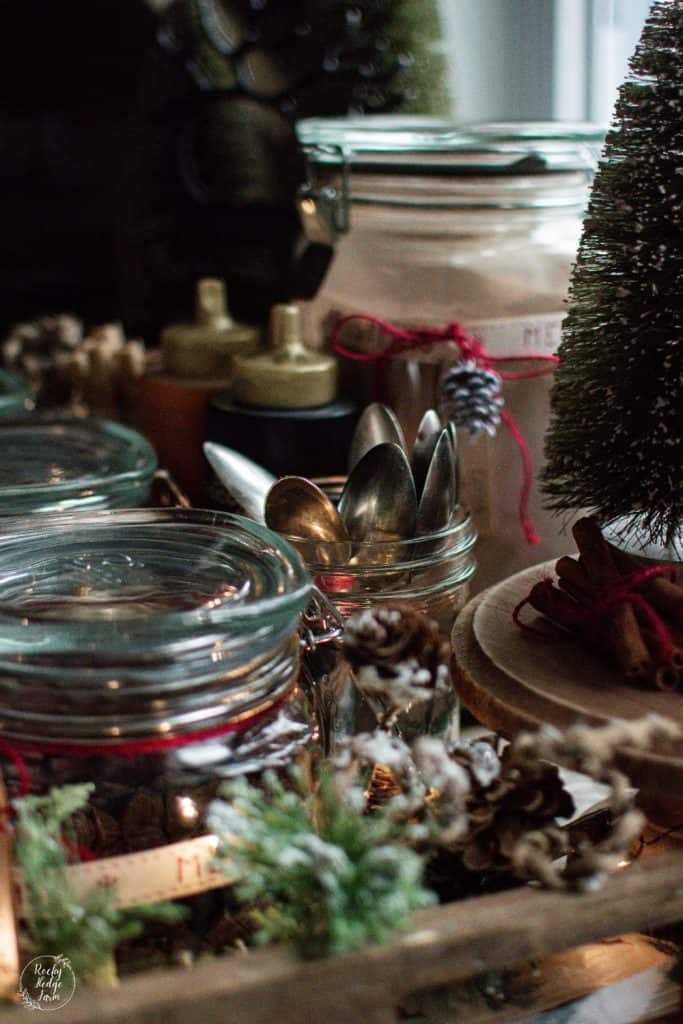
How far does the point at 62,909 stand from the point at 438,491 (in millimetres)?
256

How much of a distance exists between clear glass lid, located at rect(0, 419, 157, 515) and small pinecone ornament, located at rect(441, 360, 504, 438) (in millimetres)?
180

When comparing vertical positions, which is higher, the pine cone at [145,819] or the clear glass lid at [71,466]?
the clear glass lid at [71,466]

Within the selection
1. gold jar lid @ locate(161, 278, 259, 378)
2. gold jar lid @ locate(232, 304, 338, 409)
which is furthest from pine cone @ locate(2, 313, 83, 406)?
gold jar lid @ locate(232, 304, 338, 409)

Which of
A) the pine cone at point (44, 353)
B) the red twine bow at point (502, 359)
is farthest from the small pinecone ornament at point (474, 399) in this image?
the pine cone at point (44, 353)

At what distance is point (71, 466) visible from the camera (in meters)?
0.68

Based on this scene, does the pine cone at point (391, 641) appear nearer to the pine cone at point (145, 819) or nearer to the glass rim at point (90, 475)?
the pine cone at point (145, 819)

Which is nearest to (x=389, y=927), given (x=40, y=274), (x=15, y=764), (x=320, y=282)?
(x=15, y=764)

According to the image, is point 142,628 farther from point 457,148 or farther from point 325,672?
point 457,148

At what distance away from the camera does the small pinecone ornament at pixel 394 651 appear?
0.43 meters

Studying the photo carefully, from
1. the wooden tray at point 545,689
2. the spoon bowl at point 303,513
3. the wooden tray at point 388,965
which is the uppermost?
the spoon bowl at point 303,513

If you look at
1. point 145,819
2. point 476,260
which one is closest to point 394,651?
point 145,819

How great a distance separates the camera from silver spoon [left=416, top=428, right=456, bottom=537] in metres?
0.54

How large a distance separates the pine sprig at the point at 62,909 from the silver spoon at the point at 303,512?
19cm

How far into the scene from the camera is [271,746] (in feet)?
1.47
